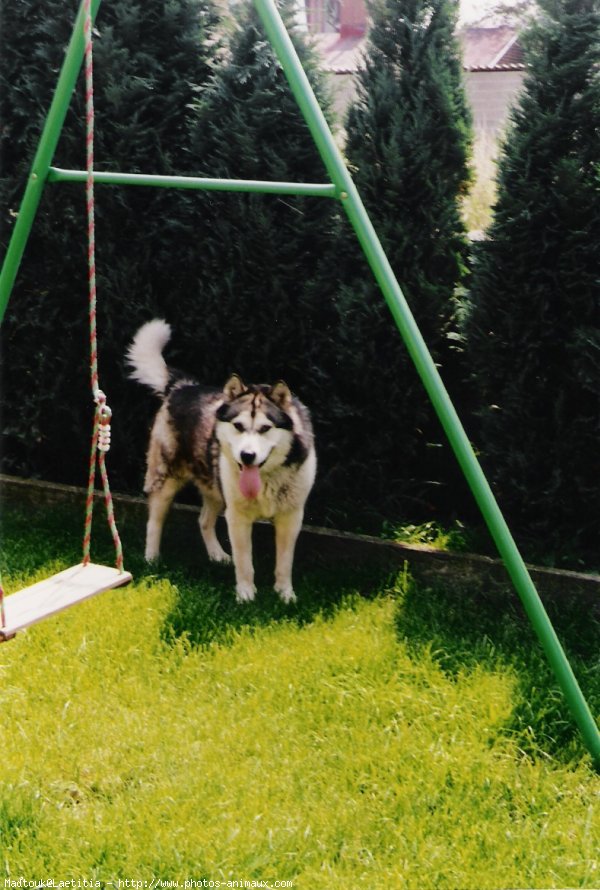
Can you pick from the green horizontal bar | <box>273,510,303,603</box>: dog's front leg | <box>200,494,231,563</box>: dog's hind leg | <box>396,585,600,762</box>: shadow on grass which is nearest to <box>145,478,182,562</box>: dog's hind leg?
<box>200,494,231,563</box>: dog's hind leg

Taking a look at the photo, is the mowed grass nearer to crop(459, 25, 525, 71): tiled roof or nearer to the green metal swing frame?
the green metal swing frame

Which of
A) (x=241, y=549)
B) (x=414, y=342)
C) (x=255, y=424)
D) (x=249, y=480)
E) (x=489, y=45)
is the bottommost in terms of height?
(x=241, y=549)

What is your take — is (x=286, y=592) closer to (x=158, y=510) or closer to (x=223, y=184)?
(x=158, y=510)

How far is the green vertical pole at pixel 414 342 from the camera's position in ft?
8.02

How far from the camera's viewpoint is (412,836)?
241 cm

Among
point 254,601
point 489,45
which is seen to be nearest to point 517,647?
point 254,601

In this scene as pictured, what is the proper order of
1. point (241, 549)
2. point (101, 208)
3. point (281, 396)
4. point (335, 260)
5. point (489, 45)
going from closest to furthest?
point (281, 396) < point (241, 549) < point (335, 260) < point (101, 208) < point (489, 45)

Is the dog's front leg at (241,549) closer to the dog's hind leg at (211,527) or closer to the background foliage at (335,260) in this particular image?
the dog's hind leg at (211,527)

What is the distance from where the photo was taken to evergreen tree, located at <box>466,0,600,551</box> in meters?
3.66

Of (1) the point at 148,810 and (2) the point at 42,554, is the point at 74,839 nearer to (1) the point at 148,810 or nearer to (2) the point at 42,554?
(1) the point at 148,810

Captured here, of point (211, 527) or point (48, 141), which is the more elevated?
point (48, 141)

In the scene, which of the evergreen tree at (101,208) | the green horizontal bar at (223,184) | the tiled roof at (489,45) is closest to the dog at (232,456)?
the evergreen tree at (101,208)

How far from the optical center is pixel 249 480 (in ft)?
12.2

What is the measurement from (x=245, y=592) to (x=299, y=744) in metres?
1.16
